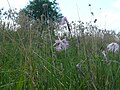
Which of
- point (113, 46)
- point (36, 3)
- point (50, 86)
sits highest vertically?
point (36, 3)

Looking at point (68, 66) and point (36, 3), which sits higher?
point (36, 3)

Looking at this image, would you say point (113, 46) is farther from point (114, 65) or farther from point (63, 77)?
point (63, 77)

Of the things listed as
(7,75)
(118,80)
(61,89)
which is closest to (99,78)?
(118,80)

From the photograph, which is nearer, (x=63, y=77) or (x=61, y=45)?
(x=63, y=77)

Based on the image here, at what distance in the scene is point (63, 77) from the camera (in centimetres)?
156

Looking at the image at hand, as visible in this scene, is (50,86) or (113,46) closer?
(50,86)

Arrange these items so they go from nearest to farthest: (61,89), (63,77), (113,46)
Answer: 1. (61,89)
2. (63,77)
3. (113,46)

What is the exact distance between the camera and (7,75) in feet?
5.24

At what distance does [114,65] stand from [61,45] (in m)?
0.34

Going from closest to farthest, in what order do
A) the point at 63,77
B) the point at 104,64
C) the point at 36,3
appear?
the point at 63,77, the point at 104,64, the point at 36,3

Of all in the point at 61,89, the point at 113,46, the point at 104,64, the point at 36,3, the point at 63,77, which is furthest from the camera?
the point at 36,3

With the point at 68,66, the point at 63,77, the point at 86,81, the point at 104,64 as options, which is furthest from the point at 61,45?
the point at 86,81

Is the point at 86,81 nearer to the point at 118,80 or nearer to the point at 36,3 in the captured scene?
the point at 118,80

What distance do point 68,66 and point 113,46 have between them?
309 millimetres
